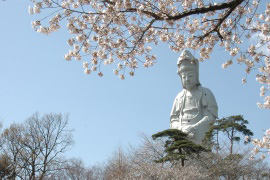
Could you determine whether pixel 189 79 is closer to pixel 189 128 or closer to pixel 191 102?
pixel 191 102

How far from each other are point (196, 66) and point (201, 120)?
3396 millimetres

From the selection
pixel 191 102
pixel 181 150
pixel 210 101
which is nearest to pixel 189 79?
pixel 191 102

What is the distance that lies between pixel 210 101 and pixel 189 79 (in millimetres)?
1673

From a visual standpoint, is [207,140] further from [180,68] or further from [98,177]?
[98,177]

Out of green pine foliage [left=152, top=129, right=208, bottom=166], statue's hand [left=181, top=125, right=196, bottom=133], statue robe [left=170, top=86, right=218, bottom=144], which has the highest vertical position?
statue robe [left=170, top=86, right=218, bottom=144]

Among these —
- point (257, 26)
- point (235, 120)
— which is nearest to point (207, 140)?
Result: point (235, 120)

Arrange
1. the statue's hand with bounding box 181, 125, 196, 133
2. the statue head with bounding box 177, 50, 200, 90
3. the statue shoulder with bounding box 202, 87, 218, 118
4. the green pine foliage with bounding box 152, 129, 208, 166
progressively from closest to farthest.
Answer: the green pine foliage with bounding box 152, 129, 208, 166
the statue's hand with bounding box 181, 125, 196, 133
the statue shoulder with bounding box 202, 87, 218, 118
the statue head with bounding box 177, 50, 200, 90

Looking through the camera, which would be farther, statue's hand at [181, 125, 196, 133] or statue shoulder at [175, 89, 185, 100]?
statue shoulder at [175, 89, 185, 100]

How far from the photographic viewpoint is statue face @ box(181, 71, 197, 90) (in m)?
20.2

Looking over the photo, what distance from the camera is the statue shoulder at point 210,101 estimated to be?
1934 centimetres

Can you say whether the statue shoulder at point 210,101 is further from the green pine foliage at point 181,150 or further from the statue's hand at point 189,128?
the green pine foliage at point 181,150

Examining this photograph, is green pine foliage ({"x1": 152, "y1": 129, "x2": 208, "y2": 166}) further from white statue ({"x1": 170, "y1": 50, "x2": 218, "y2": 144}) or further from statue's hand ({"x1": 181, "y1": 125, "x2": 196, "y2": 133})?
white statue ({"x1": 170, "y1": 50, "x2": 218, "y2": 144})

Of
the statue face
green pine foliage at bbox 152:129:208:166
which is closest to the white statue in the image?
Answer: the statue face

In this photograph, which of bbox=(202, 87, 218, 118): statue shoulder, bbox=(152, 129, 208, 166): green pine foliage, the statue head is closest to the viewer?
bbox=(152, 129, 208, 166): green pine foliage
